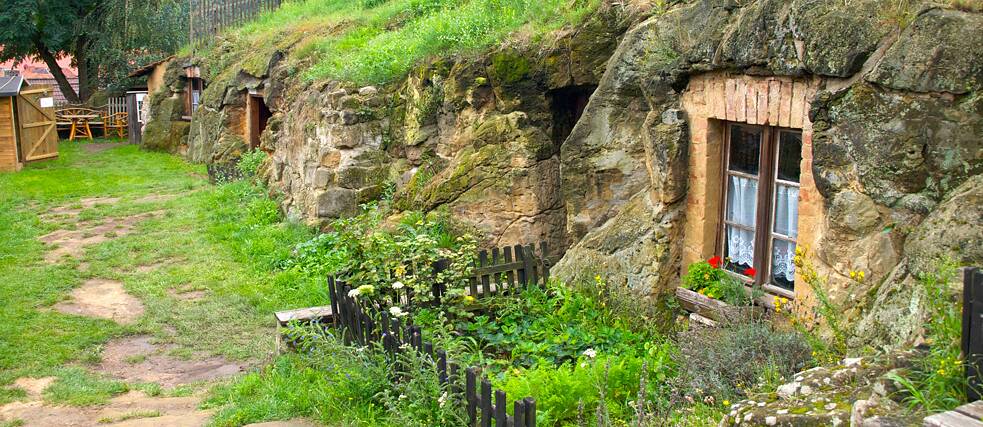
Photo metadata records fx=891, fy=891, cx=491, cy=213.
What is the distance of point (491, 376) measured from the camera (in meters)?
6.09

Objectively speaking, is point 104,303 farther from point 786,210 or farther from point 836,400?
point 836,400

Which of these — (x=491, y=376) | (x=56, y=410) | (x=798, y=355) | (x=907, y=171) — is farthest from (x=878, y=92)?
(x=56, y=410)

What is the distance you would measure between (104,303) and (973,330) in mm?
9674

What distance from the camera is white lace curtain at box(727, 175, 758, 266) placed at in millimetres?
6598

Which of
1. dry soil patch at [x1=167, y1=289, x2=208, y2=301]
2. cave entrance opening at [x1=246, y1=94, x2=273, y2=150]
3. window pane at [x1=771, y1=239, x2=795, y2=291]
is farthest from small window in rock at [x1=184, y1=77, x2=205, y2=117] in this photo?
window pane at [x1=771, y1=239, x2=795, y2=291]

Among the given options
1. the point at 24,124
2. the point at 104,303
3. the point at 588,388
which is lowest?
the point at 104,303

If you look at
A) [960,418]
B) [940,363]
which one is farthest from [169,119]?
[960,418]

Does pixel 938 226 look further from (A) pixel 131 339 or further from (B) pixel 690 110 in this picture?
(A) pixel 131 339

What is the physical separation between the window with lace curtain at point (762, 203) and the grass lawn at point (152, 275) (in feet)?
13.7

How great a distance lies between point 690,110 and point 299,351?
3.72 meters

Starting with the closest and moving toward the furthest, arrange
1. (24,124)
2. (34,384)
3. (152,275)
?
(34,384)
(152,275)
(24,124)

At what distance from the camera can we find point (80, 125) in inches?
1078

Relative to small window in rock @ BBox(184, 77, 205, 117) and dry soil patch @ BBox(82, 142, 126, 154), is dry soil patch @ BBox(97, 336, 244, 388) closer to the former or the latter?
small window in rock @ BBox(184, 77, 205, 117)

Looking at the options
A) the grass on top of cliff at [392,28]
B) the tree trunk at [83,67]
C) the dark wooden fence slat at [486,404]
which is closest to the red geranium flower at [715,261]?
the dark wooden fence slat at [486,404]
